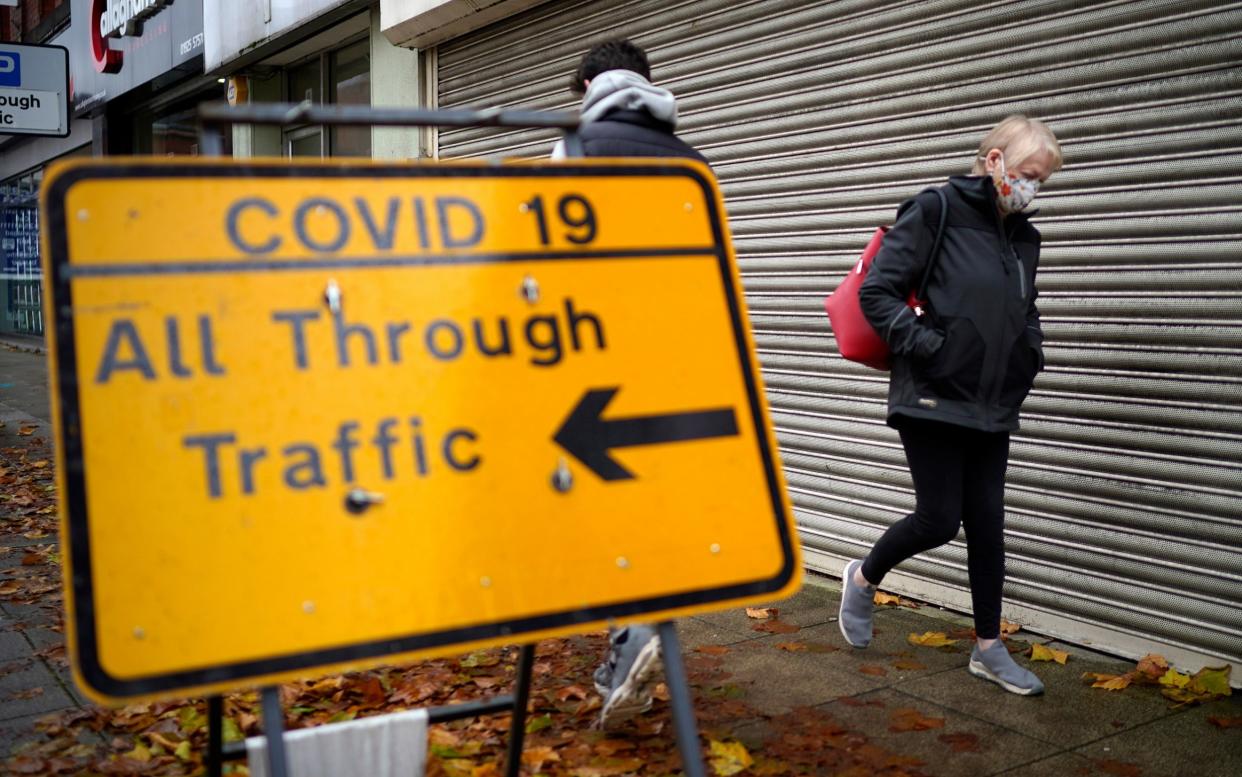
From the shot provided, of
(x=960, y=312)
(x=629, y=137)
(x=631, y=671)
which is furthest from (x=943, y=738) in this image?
(x=629, y=137)

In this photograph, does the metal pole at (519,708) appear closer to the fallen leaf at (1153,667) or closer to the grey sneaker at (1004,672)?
the grey sneaker at (1004,672)

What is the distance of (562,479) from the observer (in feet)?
8.15

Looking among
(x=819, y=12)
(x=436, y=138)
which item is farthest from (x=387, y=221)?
(x=436, y=138)

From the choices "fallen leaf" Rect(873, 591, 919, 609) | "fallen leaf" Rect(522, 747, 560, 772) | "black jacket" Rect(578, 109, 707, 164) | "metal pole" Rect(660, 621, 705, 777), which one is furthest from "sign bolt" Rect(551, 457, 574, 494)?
"fallen leaf" Rect(873, 591, 919, 609)

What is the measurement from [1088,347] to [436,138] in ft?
21.0

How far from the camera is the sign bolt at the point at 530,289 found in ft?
8.41

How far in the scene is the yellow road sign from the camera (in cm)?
219

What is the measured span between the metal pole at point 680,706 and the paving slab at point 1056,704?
200cm

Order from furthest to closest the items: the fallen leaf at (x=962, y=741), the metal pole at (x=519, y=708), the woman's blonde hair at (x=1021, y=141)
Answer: the woman's blonde hair at (x=1021, y=141), the fallen leaf at (x=962, y=741), the metal pole at (x=519, y=708)

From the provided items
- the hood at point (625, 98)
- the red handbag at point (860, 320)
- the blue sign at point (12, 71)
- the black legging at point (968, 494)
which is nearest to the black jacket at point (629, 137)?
the hood at point (625, 98)

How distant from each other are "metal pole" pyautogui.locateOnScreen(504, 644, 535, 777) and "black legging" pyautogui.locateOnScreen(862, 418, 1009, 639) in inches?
74.1

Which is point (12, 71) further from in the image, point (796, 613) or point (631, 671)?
point (631, 671)

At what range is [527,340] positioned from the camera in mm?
2541

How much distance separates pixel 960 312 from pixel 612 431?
80.9 inches
